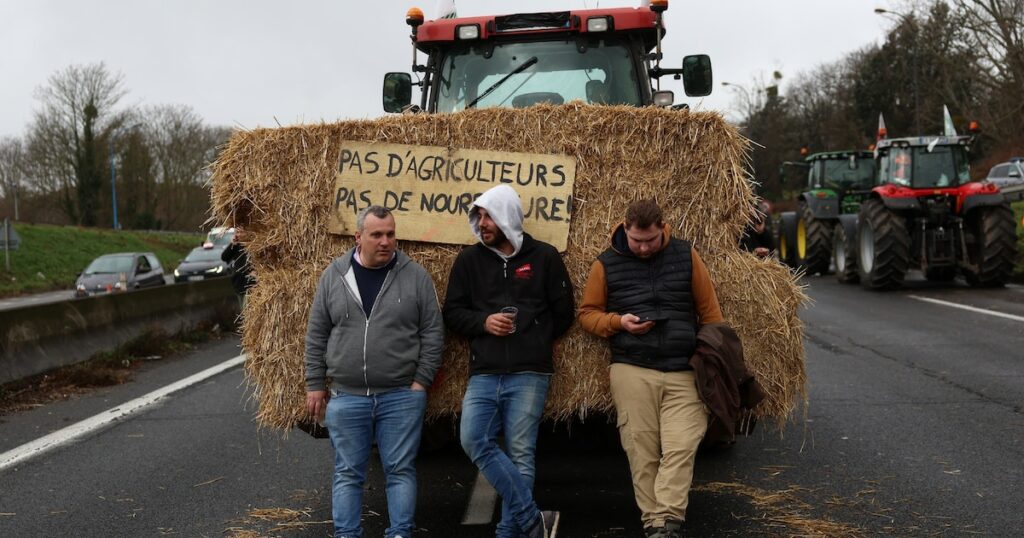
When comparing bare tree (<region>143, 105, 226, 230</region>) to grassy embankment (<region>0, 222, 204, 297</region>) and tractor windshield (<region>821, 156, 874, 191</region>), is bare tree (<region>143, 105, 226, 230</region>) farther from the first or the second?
tractor windshield (<region>821, 156, 874, 191</region>)

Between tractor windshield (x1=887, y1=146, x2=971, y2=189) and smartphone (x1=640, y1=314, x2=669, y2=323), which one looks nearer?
smartphone (x1=640, y1=314, x2=669, y2=323)

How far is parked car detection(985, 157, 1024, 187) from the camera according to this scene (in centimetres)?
3137

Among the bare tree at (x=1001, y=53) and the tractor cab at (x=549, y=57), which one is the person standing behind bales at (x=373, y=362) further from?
the bare tree at (x=1001, y=53)

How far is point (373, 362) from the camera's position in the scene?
466cm

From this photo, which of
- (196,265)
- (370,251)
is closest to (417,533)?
(370,251)

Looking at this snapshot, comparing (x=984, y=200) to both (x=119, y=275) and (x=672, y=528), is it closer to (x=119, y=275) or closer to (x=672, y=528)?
(x=672, y=528)

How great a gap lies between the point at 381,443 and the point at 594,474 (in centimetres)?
195

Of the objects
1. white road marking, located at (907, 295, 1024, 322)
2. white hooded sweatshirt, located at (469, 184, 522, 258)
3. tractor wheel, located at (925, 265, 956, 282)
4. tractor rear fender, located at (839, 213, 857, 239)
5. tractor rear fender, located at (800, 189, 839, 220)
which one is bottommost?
white road marking, located at (907, 295, 1024, 322)

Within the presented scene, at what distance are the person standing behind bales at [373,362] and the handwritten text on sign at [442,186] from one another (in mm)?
407

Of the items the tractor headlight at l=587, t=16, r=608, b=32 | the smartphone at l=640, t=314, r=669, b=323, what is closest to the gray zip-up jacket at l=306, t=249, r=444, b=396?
the smartphone at l=640, t=314, r=669, b=323

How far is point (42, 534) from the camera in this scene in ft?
16.5

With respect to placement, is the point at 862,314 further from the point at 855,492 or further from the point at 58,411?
the point at 58,411

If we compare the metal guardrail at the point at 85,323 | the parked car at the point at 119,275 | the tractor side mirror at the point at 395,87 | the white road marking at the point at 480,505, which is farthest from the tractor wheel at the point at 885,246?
the parked car at the point at 119,275

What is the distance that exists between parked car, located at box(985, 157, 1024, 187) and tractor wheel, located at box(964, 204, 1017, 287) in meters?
14.1
